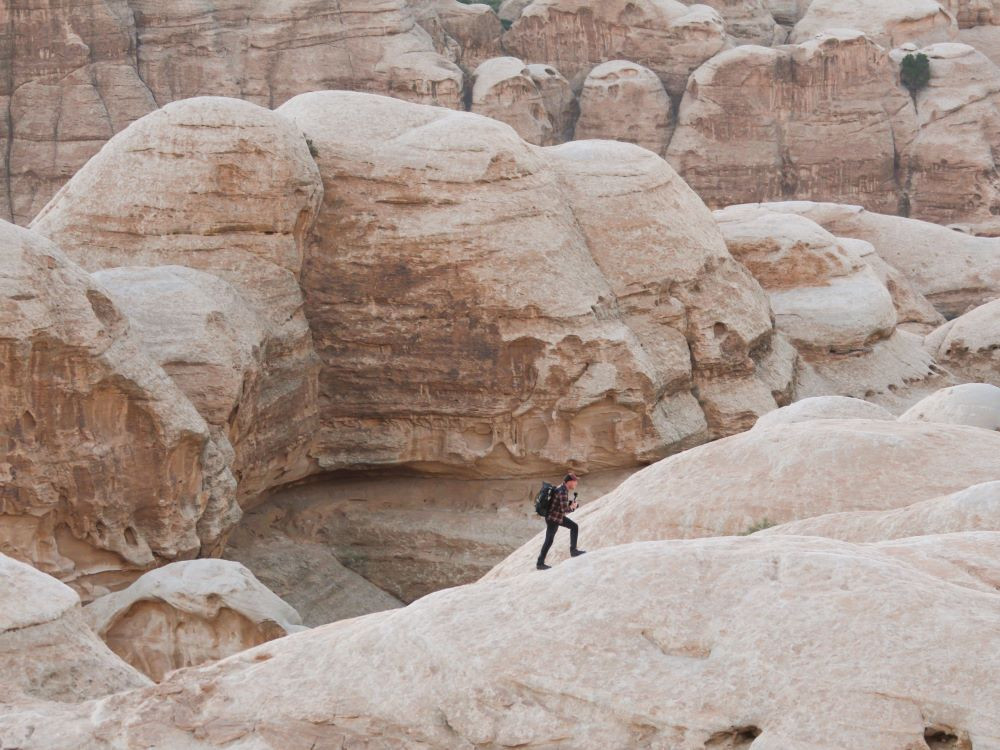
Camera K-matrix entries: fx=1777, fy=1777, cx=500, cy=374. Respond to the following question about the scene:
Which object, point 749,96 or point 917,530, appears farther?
point 749,96

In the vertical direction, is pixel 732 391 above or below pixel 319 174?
below

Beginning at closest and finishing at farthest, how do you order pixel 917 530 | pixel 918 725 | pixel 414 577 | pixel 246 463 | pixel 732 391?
pixel 918 725 < pixel 917 530 < pixel 246 463 < pixel 414 577 < pixel 732 391

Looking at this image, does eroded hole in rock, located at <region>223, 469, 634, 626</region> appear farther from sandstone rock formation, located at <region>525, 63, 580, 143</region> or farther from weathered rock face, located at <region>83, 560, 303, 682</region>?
sandstone rock formation, located at <region>525, 63, 580, 143</region>

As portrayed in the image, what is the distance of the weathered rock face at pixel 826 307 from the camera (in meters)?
25.2

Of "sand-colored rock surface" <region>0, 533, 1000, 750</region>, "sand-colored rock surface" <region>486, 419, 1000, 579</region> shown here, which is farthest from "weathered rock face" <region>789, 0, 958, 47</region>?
"sand-colored rock surface" <region>0, 533, 1000, 750</region>

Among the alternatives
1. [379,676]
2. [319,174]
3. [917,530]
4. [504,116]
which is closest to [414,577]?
[319,174]

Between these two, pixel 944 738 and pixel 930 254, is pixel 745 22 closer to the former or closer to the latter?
pixel 930 254

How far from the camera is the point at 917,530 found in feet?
37.3

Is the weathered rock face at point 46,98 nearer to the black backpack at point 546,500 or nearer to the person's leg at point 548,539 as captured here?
the person's leg at point 548,539

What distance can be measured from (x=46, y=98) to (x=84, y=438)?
24689 mm

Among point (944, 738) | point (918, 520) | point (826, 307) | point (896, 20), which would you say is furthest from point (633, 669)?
point (896, 20)

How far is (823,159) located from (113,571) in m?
29.3

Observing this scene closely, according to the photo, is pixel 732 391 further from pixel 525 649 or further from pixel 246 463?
pixel 525 649

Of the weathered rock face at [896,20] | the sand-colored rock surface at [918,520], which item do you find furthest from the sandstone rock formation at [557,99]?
the sand-colored rock surface at [918,520]
